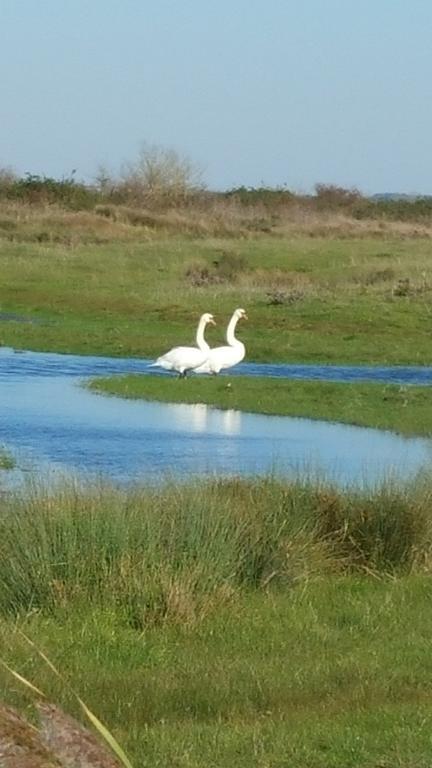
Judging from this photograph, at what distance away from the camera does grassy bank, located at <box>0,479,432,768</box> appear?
22.9 feet

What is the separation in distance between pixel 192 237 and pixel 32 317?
66.7 ft

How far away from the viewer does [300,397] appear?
884 inches

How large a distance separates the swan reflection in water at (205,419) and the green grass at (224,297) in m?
7.15

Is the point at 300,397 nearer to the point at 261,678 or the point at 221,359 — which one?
the point at 221,359

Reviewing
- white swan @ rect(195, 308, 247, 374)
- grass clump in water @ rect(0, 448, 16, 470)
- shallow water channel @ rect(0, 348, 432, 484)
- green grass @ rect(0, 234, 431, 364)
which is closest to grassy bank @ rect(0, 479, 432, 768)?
shallow water channel @ rect(0, 348, 432, 484)

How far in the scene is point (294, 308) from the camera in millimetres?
34031

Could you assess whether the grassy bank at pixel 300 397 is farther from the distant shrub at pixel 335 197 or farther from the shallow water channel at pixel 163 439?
the distant shrub at pixel 335 197

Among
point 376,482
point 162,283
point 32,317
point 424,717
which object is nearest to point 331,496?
point 376,482

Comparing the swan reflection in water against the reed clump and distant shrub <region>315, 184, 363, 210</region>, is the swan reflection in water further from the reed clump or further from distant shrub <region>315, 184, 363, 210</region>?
distant shrub <region>315, 184, 363, 210</region>

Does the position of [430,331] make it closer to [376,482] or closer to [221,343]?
[221,343]

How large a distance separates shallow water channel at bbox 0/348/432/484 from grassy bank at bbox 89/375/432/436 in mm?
411

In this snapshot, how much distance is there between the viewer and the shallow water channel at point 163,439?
15344mm

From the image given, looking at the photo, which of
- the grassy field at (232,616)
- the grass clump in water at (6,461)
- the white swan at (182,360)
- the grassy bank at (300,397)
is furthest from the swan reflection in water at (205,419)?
the grassy field at (232,616)

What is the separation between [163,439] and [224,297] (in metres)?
18.8
